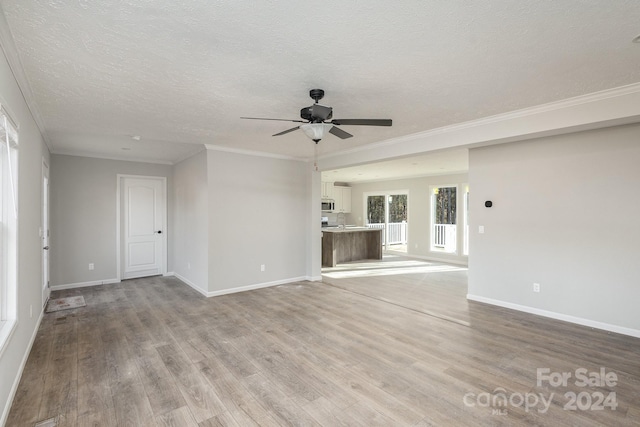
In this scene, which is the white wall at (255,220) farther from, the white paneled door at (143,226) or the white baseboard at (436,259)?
the white baseboard at (436,259)

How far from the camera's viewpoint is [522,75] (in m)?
2.54

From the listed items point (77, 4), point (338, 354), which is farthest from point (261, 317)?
point (77, 4)

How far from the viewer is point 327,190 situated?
1069 cm

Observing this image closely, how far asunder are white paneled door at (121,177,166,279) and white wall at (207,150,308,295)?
2231 millimetres

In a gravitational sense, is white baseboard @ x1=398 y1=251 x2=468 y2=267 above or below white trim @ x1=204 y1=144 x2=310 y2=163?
below

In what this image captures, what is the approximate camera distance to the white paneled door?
627 centimetres

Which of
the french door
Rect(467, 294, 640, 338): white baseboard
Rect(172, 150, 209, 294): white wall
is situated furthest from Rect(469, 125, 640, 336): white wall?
the french door

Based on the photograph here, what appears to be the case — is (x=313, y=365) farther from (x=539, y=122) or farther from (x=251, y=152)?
(x=251, y=152)

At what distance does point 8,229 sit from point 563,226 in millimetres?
5618

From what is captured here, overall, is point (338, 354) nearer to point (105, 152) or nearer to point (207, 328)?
point (207, 328)

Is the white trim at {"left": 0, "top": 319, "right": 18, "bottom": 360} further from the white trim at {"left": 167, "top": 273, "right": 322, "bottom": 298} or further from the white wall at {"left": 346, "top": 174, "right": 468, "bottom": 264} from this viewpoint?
the white wall at {"left": 346, "top": 174, "right": 468, "bottom": 264}

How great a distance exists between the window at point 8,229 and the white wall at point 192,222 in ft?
8.65

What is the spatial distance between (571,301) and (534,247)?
74cm

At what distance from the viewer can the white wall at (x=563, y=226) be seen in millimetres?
3453
